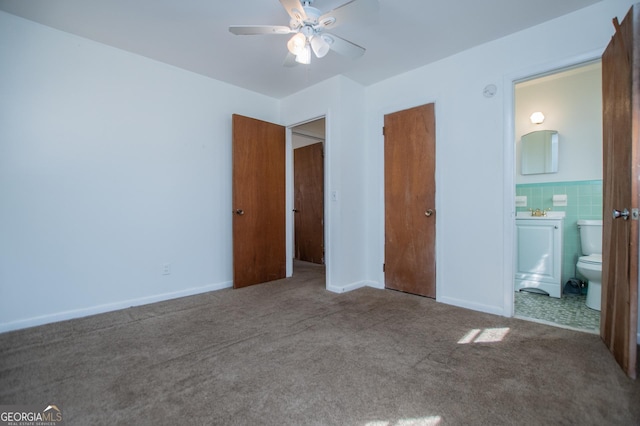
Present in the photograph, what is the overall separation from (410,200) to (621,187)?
1664mm

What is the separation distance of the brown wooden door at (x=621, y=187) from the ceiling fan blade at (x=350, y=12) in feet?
4.58

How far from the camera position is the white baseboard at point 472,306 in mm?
2610

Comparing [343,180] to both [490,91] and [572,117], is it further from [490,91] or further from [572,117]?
[572,117]

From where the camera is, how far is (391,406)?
4.65 feet

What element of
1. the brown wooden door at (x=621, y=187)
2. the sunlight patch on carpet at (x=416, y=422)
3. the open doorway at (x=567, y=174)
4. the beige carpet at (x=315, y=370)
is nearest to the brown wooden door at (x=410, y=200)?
the beige carpet at (x=315, y=370)

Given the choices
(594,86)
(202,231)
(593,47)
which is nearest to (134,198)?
(202,231)

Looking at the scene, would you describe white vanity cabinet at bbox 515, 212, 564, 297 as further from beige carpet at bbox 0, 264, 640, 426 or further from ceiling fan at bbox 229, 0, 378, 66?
ceiling fan at bbox 229, 0, 378, 66

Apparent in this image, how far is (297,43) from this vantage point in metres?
2.03

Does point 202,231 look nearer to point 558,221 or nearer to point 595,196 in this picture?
point 558,221

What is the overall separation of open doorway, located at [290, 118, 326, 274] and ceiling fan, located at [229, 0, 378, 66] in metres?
2.71

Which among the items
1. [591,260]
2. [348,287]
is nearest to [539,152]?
[591,260]

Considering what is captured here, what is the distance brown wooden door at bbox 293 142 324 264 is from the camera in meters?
5.16

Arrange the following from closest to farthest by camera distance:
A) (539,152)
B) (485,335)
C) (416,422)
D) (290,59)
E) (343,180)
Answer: (416,422) < (485,335) < (290,59) < (343,180) < (539,152)

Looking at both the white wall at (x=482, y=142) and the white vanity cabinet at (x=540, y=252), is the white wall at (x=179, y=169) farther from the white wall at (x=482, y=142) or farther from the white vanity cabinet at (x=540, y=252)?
the white vanity cabinet at (x=540, y=252)
